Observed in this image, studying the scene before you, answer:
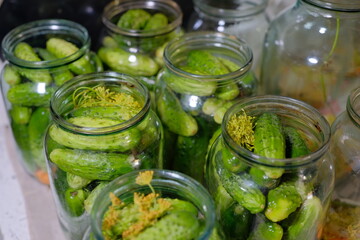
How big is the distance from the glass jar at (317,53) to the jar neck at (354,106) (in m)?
0.18

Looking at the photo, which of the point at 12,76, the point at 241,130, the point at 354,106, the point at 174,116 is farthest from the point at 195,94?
the point at 12,76

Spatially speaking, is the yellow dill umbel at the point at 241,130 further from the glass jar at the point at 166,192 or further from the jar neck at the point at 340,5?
the jar neck at the point at 340,5

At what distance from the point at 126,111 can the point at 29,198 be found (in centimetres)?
38

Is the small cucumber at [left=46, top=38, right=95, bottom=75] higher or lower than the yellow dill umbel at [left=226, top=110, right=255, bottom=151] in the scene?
lower

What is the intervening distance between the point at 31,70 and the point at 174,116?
0.29 m

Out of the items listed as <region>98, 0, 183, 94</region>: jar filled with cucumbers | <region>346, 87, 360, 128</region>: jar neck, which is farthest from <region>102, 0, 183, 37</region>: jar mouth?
<region>346, 87, 360, 128</region>: jar neck

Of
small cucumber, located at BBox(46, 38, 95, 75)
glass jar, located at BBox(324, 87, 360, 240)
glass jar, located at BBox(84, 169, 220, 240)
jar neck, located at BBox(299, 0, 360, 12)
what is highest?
jar neck, located at BBox(299, 0, 360, 12)

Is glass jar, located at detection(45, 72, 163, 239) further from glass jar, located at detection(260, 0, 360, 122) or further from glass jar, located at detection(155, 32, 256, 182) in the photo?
glass jar, located at detection(260, 0, 360, 122)

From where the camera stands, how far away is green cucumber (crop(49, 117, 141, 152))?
2.29 feet

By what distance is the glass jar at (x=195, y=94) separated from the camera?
81 centimetres

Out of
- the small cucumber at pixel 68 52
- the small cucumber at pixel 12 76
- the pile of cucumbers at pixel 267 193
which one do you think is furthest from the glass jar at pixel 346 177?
the small cucumber at pixel 12 76

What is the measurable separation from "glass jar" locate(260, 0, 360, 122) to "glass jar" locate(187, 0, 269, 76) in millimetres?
67

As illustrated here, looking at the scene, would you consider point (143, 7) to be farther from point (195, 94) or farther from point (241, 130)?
point (241, 130)

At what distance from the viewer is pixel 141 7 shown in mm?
1139
